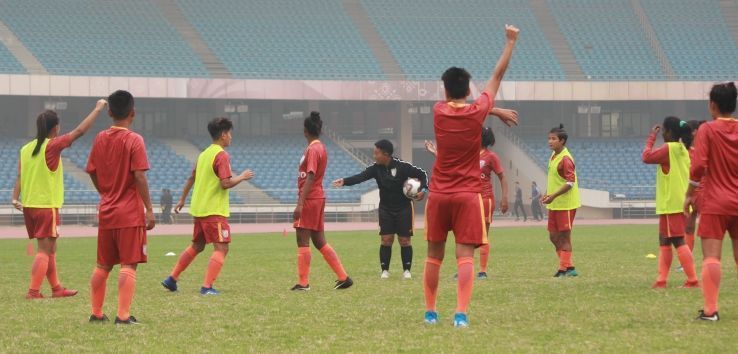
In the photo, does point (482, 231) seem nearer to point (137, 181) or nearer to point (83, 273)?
point (137, 181)

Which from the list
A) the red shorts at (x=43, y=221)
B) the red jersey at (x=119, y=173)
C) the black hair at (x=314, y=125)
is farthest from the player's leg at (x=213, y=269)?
the red jersey at (x=119, y=173)

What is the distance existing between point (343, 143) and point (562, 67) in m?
12.3

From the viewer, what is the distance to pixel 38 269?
499 inches

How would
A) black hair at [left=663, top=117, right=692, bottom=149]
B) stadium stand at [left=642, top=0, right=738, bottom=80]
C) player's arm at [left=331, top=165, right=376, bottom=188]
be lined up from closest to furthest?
A: 1. black hair at [left=663, top=117, right=692, bottom=149]
2. player's arm at [left=331, top=165, right=376, bottom=188]
3. stadium stand at [left=642, top=0, right=738, bottom=80]

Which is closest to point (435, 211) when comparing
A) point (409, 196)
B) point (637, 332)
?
point (637, 332)

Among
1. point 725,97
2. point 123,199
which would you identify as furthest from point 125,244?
point 725,97

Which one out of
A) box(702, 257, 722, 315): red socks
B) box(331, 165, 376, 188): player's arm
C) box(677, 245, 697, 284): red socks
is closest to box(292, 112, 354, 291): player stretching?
box(331, 165, 376, 188): player's arm

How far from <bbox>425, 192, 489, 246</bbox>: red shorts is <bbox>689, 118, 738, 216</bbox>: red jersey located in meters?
1.90

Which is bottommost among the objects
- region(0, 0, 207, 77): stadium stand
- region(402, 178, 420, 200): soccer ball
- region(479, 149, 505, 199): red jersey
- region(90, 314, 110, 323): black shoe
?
Answer: region(90, 314, 110, 323): black shoe

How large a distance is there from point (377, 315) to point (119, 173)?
105 inches

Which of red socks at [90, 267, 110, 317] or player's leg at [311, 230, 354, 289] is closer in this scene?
red socks at [90, 267, 110, 317]

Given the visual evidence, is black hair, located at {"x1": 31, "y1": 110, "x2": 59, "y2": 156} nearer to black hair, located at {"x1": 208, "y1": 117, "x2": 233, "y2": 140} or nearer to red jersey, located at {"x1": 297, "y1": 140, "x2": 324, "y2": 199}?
black hair, located at {"x1": 208, "y1": 117, "x2": 233, "y2": 140}

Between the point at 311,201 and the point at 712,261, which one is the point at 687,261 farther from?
the point at 311,201

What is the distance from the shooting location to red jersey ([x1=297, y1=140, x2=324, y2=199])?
1329 cm
